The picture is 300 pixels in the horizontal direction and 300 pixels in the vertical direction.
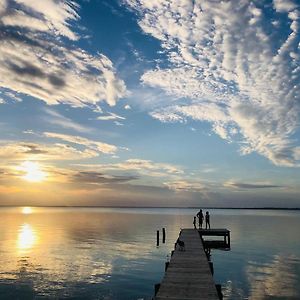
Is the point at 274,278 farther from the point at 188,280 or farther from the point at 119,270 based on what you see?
the point at 188,280

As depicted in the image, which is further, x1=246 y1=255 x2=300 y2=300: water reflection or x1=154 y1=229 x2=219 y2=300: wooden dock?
x1=246 y1=255 x2=300 y2=300: water reflection

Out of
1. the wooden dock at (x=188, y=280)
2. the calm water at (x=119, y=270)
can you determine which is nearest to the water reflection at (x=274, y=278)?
the calm water at (x=119, y=270)

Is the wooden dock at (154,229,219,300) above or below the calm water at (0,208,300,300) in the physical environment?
above

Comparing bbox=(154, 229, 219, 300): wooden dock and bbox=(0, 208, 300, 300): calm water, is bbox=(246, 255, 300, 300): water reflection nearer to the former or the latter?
bbox=(0, 208, 300, 300): calm water

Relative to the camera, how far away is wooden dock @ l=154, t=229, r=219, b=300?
14750 millimetres

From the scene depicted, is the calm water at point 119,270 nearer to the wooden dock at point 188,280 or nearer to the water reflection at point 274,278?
the water reflection at point 274,278

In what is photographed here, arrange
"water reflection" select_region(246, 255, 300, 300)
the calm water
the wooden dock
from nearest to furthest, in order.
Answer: the wooden dock < the calm water < "water reflection" select_region(246, 255, 300, 300)

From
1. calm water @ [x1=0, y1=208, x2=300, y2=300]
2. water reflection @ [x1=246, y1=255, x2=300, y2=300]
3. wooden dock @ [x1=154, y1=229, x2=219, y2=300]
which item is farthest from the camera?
water reflection @ [x1=246, y1=255, x2=300, y2=300]

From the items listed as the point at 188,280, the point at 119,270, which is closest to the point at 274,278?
the point at 119,270

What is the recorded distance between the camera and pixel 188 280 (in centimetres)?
1750

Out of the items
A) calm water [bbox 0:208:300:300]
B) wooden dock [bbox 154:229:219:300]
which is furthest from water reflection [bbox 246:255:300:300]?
wooden dock [bbox 154:229:219:300]

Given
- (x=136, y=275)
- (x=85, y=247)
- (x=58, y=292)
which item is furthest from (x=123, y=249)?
(x=58, y=292)

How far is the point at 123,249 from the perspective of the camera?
45938 millimetres

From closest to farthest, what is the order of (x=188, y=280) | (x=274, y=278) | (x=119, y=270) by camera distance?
(x=188, y=280), (x=274, y=278), (x=119, y=270)
